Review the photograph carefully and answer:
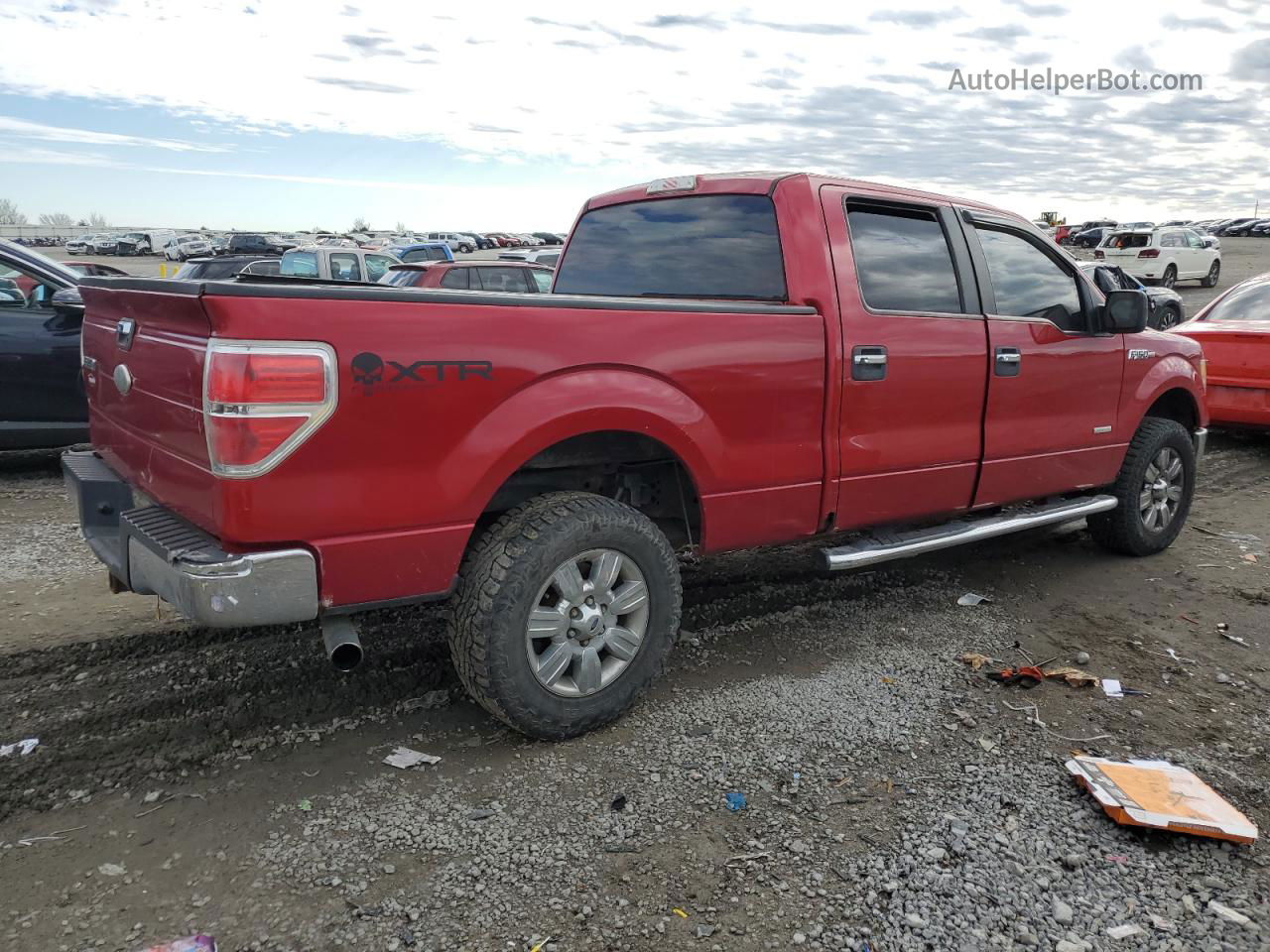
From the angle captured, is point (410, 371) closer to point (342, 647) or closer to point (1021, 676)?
point (342, 647)

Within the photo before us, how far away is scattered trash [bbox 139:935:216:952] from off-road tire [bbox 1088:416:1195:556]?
5124mm

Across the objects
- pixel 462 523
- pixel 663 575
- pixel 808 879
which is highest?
pixel 462 523

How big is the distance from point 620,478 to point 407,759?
4.39ft

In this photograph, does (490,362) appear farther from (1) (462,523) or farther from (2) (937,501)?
(2) (937,501)

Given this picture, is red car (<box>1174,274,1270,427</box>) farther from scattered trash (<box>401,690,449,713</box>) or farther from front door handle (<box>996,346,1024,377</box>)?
scattered trash (<box>401,690,449,713</box>)

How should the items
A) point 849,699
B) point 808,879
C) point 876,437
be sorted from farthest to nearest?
point 876,437
point 849,699
point 808,879

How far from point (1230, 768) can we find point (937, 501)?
1599mm

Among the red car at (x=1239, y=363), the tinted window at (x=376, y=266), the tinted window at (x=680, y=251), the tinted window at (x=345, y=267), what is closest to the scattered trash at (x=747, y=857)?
the tinted window at (x=680, y=251)

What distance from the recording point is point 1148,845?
2904mm

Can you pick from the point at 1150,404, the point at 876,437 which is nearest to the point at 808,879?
the point at 876,437

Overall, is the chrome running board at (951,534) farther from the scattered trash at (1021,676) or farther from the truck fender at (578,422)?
the truck fender at (578,422)

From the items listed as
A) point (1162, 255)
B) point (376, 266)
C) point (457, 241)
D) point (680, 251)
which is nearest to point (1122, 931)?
point (680, 251)

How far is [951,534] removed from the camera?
452 centimetres

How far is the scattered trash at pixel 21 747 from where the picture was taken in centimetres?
322
